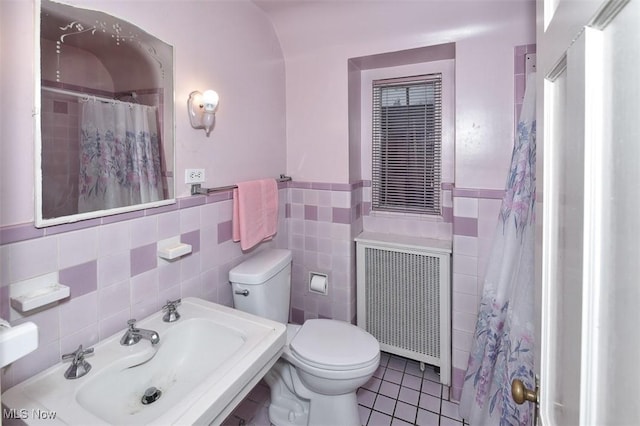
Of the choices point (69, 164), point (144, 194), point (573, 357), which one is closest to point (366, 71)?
point (144, 194)

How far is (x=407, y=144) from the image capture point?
89.0 inches

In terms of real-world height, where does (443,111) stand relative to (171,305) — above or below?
above

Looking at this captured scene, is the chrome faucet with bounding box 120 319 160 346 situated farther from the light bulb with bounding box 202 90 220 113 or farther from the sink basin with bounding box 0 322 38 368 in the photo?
the light bulb with bounding box 202 90 220 113

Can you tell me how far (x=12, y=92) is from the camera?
91 centimetres

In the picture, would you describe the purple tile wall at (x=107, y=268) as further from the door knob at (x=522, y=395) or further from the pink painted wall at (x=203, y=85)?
the door knob at (x=522, y=395)

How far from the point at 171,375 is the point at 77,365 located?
32 cm

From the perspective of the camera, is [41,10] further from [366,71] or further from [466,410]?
[466,410]

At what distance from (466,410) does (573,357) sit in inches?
64.8

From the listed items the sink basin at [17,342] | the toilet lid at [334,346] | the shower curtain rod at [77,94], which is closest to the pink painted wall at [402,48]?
the toilet lid at [334,346]

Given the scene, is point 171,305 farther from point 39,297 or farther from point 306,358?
point 306,358

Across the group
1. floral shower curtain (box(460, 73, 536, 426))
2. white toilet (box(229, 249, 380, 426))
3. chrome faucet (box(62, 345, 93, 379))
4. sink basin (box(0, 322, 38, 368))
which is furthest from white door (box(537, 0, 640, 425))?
chrome faucet (box(62, 345, 93, 379))

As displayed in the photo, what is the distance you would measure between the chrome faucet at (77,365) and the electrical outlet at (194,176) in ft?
2.51

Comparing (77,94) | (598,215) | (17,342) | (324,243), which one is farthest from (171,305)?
(598,215)

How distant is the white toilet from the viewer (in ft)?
4.94
